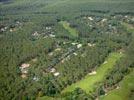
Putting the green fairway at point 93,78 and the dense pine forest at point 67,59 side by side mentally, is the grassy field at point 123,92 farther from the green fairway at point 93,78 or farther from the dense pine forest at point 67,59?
the green fairway at point 93,78

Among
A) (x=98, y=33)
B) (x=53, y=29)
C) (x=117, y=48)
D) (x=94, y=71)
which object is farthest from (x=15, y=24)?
(x=94, y=71)

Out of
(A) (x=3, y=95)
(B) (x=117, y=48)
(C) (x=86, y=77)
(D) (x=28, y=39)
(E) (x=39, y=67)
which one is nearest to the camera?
(A) (x=3, y=95)

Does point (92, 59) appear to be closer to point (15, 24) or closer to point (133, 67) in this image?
point (133, 67)

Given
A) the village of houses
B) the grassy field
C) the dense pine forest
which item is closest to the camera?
the grassy field

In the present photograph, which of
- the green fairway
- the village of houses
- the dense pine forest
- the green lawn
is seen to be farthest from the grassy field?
the green lawn

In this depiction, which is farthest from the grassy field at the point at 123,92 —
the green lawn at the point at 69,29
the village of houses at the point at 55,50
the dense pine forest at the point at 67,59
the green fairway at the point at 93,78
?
the green lawn at the point at 69,29

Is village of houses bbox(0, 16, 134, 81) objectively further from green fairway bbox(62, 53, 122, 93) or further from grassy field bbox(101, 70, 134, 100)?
grassy field bbox(101, 70, 134, 100)

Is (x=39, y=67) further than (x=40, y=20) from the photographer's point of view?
No
